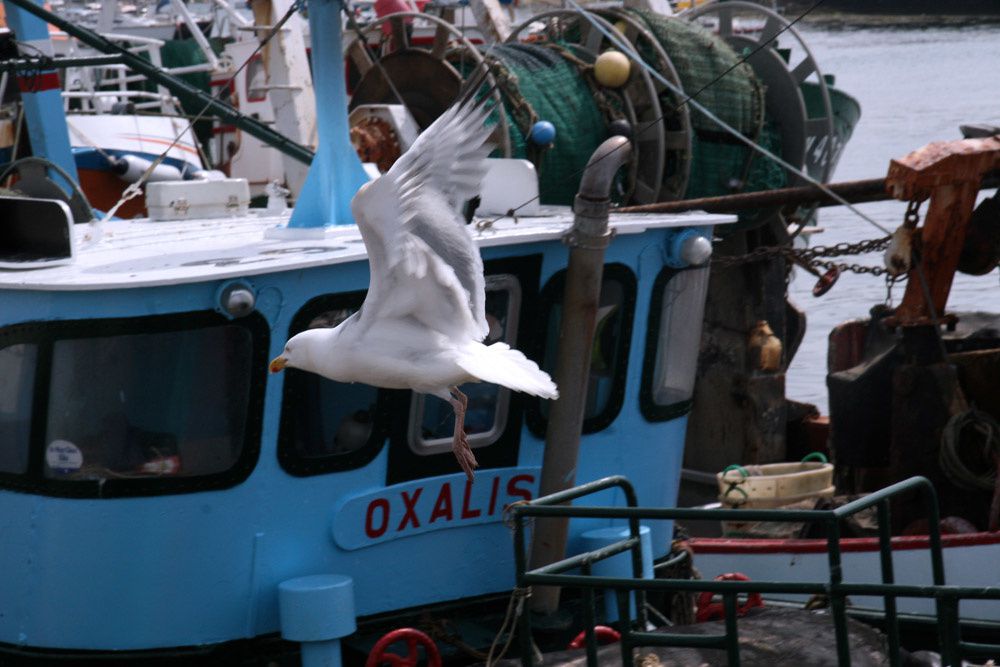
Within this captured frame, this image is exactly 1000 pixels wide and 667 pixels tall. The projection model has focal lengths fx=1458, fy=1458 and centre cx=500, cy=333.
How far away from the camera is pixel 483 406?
20.0ft

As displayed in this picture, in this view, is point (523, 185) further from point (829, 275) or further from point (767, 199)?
point (829, 275)

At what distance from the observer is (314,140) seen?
1160 centimetres

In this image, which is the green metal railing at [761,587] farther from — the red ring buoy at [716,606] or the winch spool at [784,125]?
the winch spool at [784,125]

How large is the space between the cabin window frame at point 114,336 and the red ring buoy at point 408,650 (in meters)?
0.80

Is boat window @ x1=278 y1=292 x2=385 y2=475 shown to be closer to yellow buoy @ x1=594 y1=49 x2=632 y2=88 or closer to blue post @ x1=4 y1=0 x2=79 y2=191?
yellow buoy @ x1=594 y1=49 x2=632 y2=88

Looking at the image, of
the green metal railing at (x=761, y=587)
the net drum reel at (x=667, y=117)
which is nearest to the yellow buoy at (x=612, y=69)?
the net drum reel at (x=667, y=117)

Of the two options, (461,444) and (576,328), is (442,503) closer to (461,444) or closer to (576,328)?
(461,444)

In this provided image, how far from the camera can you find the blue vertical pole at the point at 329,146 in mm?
6328

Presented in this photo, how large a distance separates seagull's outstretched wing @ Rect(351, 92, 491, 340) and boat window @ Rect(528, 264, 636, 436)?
2.89 feet

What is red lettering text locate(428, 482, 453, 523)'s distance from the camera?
19.4 ft

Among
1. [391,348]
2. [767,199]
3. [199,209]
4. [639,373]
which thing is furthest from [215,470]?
[767,199]

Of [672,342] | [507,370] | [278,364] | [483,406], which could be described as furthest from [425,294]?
[672,342]

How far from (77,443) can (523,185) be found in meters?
2.35

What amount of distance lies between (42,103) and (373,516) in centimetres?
548
